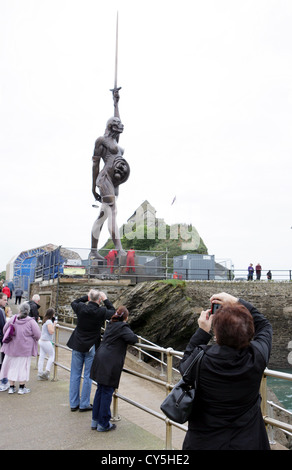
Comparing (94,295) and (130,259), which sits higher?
(130,259)

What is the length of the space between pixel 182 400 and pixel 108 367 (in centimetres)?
237

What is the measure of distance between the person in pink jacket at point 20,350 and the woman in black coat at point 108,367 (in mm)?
2263

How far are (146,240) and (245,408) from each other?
153 feet

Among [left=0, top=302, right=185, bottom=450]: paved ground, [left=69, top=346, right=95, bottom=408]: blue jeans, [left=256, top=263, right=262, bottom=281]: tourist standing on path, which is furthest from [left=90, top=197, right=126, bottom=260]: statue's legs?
[left=256, top=263, right=262, bottom=281]: tourist standing on path

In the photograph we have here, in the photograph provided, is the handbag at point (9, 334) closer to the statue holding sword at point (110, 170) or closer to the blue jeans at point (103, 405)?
the blue jeans at point (103, 405)

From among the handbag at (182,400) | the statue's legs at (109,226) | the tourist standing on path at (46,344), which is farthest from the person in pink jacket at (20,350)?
the statue's legs at (109,226)

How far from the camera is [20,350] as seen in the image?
20.4 ft

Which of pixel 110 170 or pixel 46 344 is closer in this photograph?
pixel 46 344

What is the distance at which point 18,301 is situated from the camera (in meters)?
21.3

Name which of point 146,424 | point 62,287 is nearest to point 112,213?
point 62,287

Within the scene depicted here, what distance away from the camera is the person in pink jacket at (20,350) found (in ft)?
20.4

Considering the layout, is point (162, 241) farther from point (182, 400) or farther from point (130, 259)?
point (182, 400)

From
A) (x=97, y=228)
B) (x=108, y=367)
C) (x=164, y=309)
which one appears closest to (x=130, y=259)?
(x=97, y=228)
